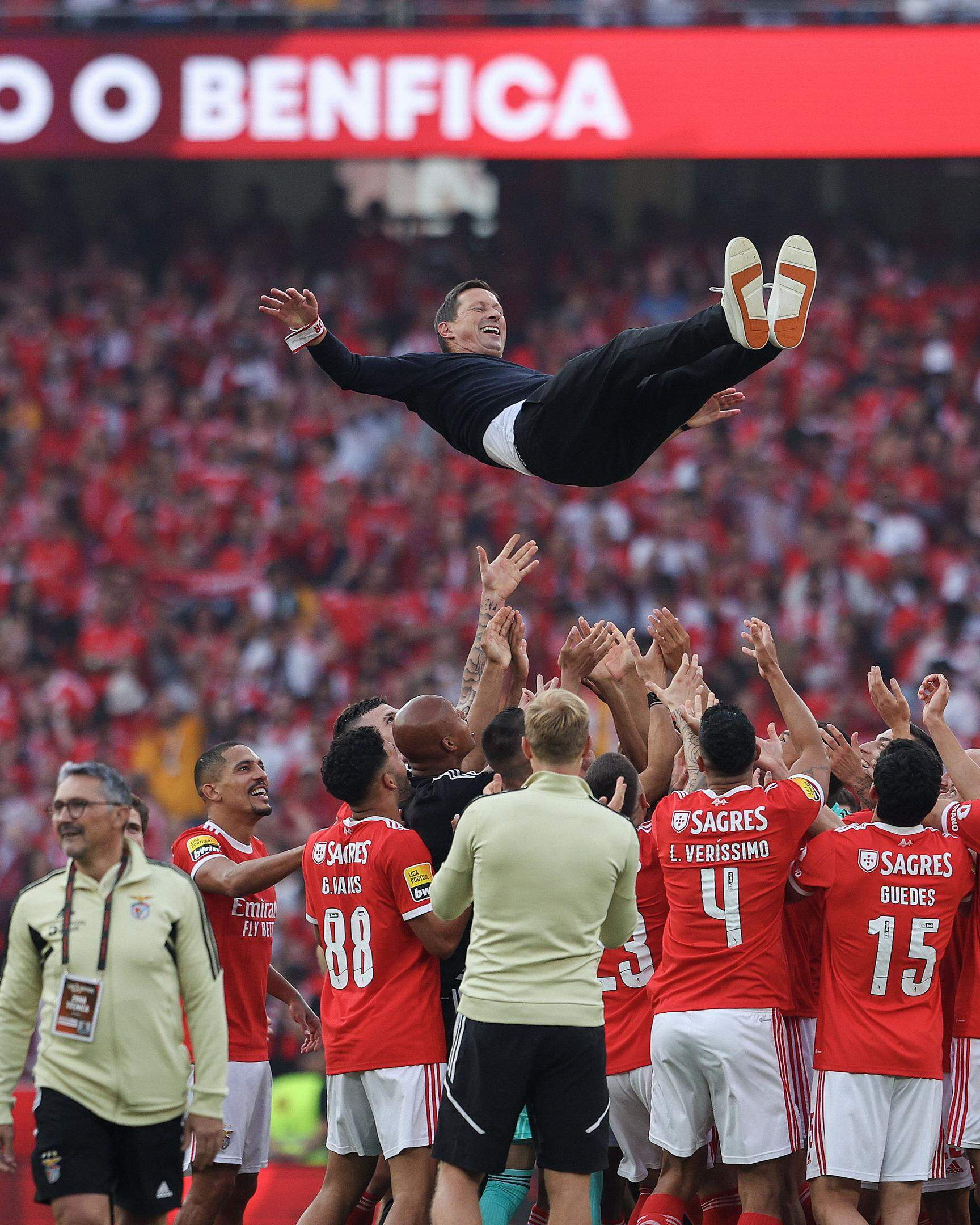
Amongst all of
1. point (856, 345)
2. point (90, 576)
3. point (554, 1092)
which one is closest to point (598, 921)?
point (554, 1092)

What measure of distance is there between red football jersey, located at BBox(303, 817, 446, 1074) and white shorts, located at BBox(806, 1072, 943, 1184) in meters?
1.25

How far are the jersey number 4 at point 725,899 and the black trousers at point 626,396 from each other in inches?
55.6

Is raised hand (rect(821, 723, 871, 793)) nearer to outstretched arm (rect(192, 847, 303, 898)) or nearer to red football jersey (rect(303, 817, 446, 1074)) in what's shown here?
red football jersey (rect(303, 817, 446, 1074))

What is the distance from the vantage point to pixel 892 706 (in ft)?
18.9

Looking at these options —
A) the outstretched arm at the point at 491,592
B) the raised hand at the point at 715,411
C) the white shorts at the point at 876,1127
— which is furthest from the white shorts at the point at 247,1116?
the raised hand at the point at 715,411

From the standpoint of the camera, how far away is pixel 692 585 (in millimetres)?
12969

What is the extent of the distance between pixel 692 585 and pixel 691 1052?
7.73 metres

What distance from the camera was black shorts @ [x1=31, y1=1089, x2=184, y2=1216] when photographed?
15.1ft

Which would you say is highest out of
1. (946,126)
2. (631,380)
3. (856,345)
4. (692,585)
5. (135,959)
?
(946,126)

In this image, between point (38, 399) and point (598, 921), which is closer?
point (598, 921)

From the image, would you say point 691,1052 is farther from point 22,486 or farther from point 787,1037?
point 22,486

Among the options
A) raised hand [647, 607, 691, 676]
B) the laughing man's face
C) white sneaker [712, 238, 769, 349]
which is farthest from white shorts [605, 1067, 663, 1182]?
the laughing man's face

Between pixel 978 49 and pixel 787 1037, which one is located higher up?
pixel 978 49

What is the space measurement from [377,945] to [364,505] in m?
8.93
